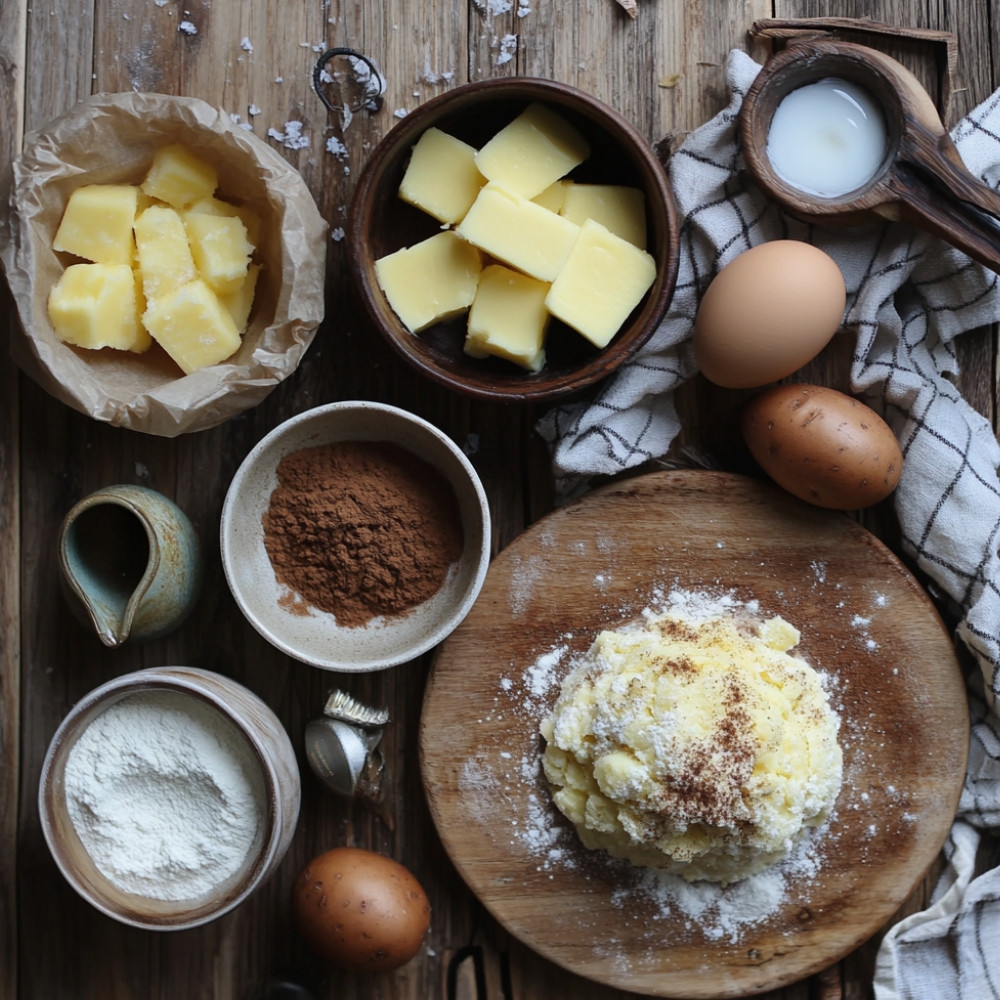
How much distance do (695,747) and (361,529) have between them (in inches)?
23.2

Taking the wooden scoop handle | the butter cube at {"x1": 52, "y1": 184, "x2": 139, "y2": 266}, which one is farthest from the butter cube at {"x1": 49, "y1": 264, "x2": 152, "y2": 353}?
the wooden scoop handle

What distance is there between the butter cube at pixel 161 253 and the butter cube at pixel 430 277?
0.30 metres

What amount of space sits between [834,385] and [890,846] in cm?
75

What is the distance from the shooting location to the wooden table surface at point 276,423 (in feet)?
5.17

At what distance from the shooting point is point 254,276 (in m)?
1.52

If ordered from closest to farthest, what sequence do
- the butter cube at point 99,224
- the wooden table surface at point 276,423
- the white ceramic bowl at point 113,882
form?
the white ceramic bowl at point 113,882, the butter cube at point 99,224, the wooden table surface at point 276,423

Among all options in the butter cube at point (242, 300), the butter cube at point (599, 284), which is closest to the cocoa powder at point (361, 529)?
the butter cube at point (242, 300)

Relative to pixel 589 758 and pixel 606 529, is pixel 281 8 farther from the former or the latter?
pixel 589 758

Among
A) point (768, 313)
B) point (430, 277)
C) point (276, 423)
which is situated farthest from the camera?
point (276, 423)

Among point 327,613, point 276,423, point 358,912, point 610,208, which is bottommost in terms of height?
point 358,912

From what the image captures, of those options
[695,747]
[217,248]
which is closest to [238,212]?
[217,248]

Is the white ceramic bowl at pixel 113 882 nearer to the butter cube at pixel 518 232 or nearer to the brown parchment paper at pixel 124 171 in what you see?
the brown parchment paper at pixel 124 171

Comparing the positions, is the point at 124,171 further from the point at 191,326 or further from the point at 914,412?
the point at 914,412

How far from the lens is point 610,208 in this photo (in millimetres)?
1492
